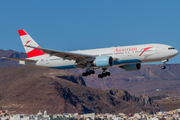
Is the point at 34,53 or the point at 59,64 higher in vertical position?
the point at 34,53

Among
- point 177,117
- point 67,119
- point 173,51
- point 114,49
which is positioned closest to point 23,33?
point 114,49

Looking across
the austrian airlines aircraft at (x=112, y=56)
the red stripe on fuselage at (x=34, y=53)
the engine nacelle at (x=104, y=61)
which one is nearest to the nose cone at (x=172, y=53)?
the austrian airlines aircraft at (x=112, y=56)

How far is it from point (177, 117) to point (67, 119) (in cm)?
6933

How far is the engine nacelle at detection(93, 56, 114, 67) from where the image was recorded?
58.5 meters

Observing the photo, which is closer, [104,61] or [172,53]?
[172,53]

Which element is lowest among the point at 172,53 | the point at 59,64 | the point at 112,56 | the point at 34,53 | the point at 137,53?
the point at 59,64

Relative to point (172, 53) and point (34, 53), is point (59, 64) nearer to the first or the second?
point (34, 53)

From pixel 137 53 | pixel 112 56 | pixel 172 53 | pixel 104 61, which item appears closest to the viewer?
pixel 172 53

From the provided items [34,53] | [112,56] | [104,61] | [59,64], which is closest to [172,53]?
[112,56]

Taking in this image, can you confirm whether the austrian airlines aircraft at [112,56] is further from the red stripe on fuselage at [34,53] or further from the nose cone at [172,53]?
the red stripe on fuselage at [34,53]

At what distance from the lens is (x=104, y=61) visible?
58656 mm

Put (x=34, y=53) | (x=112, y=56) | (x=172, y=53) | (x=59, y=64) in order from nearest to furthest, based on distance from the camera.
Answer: (x=172, y=53) < (x=112, y=56) < (x=59, y=64) < (x=34, y=53)

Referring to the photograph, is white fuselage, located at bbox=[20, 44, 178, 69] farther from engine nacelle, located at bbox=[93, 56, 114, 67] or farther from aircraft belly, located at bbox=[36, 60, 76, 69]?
aircraft belly, located at bbox=[36, 60, 76, 69]

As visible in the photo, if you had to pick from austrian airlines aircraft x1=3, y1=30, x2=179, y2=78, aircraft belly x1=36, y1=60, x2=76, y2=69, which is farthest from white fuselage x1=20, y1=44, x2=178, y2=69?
aircraft belly x1=36, y1=60, x2=76, y2=69
